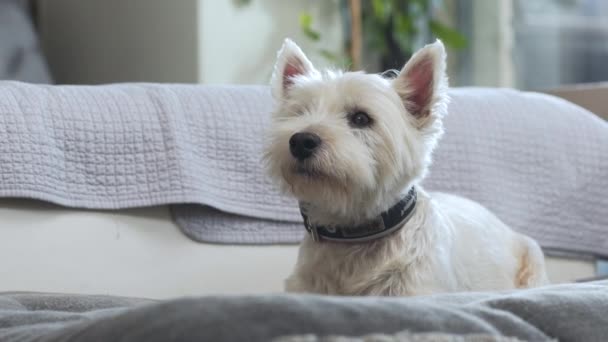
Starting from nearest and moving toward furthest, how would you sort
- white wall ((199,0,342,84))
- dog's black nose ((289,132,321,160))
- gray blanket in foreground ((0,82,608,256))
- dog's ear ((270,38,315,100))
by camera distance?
dog's black nose ((289,132,321,160)), dog's ear ((270,38,315,100)), gray blanket in foreground ((0,82,608,256)), white wall ((199,0,342,84))

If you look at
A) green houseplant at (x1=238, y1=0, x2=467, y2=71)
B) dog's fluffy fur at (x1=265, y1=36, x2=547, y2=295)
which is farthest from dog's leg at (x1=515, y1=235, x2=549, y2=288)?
green houseplant at (x1=238, y1=0, x2=467, y2=71)

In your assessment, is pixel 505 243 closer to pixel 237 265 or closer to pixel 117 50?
pixel 237 265

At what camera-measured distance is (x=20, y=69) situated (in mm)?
3598

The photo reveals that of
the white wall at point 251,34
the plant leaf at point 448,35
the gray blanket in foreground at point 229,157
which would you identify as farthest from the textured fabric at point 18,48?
the plant leaf at point 448,35

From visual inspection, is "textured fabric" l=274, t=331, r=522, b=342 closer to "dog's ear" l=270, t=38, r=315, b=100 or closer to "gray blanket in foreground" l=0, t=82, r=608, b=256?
"dog's ear" l=270, t=38, r=315, b=100

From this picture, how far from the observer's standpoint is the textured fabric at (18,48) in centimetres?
358

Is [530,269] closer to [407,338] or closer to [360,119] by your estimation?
[360,119]

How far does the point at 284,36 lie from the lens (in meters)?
3.76

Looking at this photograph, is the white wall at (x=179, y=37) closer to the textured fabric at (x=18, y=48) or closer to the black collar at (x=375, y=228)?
the textured fabric at (x=18, y=48)

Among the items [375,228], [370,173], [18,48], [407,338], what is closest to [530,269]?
[375,228]

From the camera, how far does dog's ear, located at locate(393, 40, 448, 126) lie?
6.04ft

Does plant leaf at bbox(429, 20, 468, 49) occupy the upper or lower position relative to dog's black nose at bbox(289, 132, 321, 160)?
lower

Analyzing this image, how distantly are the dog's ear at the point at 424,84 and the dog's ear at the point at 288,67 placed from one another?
22 centimetres

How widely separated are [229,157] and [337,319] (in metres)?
1.44
